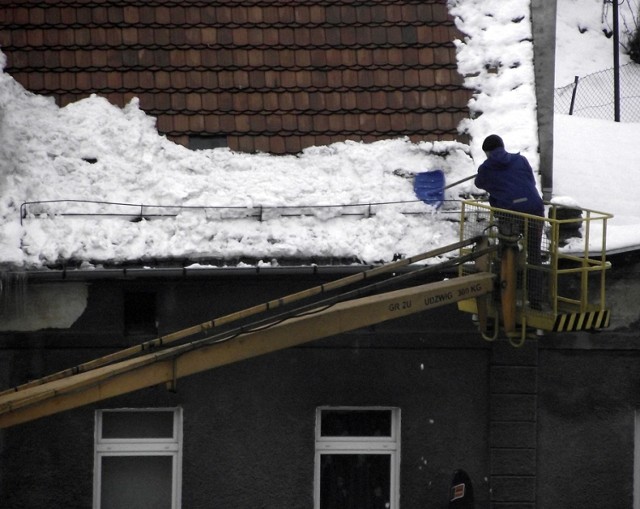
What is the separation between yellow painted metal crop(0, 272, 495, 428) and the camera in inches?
373

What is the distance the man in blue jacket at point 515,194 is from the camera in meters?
10.7

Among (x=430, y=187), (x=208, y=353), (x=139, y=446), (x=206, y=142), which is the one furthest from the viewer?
(x=206, y=142)

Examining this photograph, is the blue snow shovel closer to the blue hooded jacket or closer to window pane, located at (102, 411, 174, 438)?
the blue hooded jacket

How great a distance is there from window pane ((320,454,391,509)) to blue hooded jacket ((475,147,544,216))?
317cm

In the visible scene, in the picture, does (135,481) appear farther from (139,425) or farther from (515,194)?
(515,194)

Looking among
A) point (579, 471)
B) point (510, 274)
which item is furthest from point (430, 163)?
point (579, 471)

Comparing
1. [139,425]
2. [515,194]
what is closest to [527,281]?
[515,194]

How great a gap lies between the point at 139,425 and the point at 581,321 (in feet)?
15.4

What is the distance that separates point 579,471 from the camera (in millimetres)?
12305

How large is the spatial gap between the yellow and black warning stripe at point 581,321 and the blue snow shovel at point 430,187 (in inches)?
87.5

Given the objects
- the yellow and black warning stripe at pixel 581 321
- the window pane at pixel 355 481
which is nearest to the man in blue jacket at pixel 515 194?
the yellow and black warning stripe at pixel 581 321

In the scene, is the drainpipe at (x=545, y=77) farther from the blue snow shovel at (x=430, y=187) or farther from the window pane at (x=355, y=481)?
the window pane at (x=355, y=481)

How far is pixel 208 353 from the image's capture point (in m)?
9.77

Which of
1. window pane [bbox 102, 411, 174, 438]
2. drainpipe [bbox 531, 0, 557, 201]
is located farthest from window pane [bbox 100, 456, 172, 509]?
drainpipe [bbox 531, 0, 557, 201]
